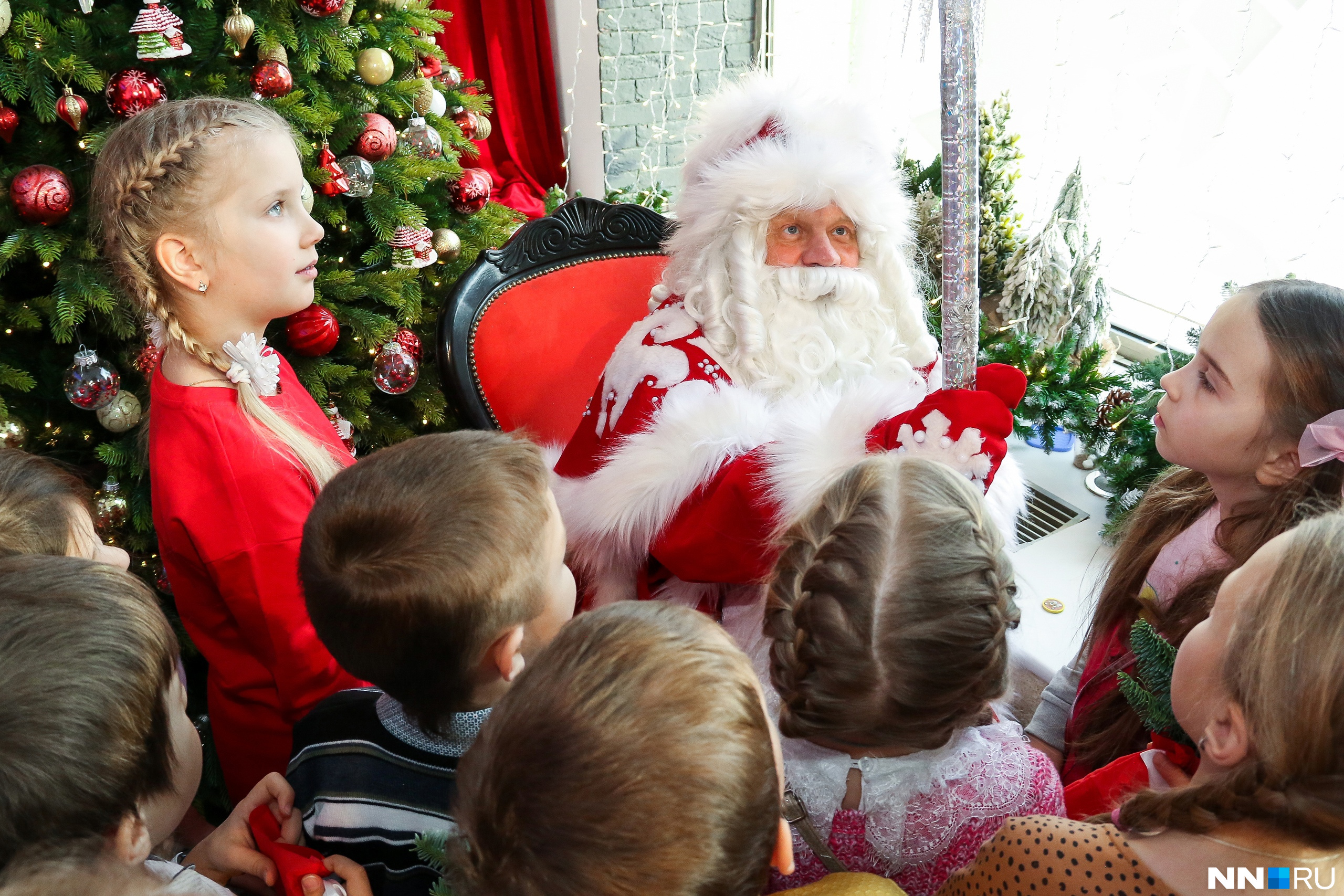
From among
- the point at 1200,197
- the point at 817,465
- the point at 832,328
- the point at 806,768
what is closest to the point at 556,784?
the point at 806,768

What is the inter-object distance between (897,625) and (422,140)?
1824 millimetres

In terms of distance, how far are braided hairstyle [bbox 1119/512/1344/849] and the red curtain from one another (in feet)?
14.1

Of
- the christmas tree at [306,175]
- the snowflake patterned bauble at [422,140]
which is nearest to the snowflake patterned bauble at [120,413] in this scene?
the christmas tree at [306,175]

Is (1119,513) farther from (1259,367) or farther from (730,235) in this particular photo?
(730,235)

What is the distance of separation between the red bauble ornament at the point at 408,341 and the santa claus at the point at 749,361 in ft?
1.76

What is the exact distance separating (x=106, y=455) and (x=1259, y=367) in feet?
7.01

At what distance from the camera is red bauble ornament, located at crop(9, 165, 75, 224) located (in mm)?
1726

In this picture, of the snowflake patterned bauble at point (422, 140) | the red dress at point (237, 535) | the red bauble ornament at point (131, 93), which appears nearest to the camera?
the red dress at point (237, 535)

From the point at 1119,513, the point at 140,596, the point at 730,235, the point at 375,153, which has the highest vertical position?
the point at 375,153

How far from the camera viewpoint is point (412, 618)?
3.05 feet

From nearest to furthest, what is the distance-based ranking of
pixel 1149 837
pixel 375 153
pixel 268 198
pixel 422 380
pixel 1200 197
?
pixel 1149 837 → pixel 268 198 → pixel 375 153 → pixel 422 380 → pixel 1200 197

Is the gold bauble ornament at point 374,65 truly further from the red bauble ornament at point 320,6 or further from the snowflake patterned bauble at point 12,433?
the snowflake patterned bauble at point 12,433

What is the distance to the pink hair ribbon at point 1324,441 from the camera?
114 centimetres

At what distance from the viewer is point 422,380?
2383 mm
